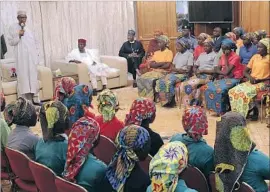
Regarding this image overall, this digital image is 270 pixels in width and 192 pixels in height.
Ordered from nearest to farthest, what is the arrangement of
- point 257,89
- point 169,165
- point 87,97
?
1. point 169,165
2. point 87,97
3. point 257,89

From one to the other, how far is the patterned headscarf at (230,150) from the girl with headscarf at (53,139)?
93 cm

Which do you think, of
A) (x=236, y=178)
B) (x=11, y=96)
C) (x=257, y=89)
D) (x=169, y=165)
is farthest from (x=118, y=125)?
(x=11, y=96)

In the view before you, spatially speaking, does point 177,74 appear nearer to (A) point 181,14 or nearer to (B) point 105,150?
(A) point 181,14

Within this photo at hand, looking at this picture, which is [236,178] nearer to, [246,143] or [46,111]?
[246,143]

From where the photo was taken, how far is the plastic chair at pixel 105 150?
3047mm

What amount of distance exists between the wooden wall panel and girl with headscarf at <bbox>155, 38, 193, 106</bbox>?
2477mm

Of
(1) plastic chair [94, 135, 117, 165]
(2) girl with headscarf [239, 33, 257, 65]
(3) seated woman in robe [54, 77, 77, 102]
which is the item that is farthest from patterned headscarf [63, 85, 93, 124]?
(2) girl with headscarf [239, 33, 257, 65]

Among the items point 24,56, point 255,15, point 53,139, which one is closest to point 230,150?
point 53,139

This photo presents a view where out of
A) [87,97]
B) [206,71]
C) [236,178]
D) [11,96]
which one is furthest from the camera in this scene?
[11,96]

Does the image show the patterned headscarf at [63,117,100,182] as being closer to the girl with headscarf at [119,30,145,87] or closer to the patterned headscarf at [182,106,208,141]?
the patterned headscarf at [182,106,208,141]

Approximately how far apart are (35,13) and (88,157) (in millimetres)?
5967

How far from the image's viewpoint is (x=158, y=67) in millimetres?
6715

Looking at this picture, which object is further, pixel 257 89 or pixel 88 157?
pixel 257 89

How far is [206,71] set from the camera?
19.6 feet
